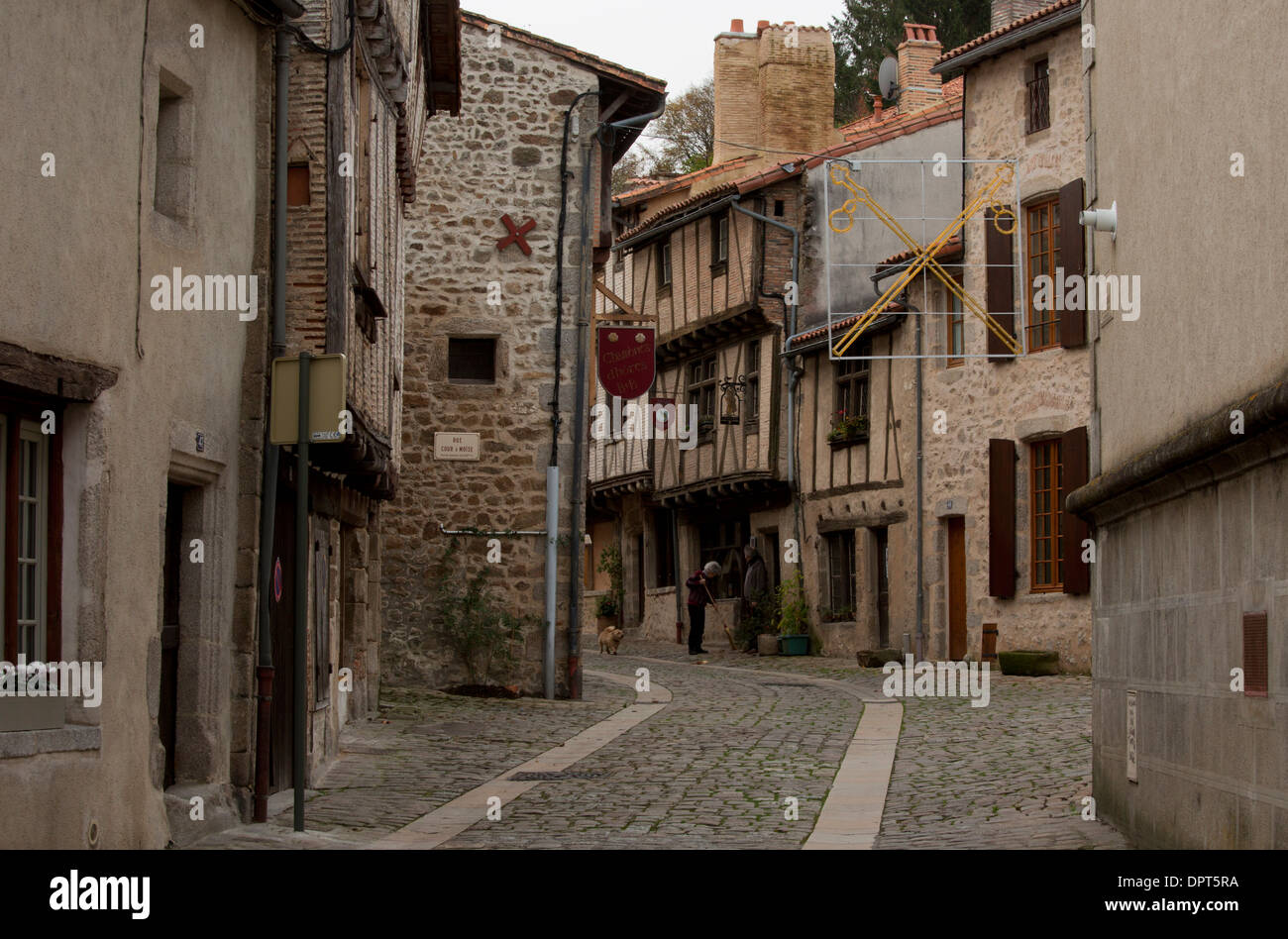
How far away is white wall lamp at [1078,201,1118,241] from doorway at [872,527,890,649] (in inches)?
640

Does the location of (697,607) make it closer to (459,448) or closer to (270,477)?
(459,448)

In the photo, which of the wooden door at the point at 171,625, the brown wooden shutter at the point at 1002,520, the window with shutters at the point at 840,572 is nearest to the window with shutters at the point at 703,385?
the window with shutters at the point at 840,572

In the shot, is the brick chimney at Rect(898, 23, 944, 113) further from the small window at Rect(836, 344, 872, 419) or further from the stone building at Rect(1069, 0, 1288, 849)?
the stone building at Rect(1069, 0, 1288, 849)

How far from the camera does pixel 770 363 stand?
2816 cm

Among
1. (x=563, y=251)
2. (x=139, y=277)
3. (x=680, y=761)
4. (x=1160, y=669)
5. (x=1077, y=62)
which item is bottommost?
(x=680, y=761)

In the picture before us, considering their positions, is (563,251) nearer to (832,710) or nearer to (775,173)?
(832,710)

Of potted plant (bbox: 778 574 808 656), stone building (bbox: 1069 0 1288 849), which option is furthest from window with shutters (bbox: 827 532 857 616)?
stone building (bbox: 1069 0 1288 849)

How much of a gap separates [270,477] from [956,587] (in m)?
15.0

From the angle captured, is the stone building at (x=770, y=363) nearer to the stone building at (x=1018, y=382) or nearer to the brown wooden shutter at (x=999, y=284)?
the stone building at (x=1018, y=382)

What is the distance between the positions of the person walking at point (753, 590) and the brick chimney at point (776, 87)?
7760 mm
